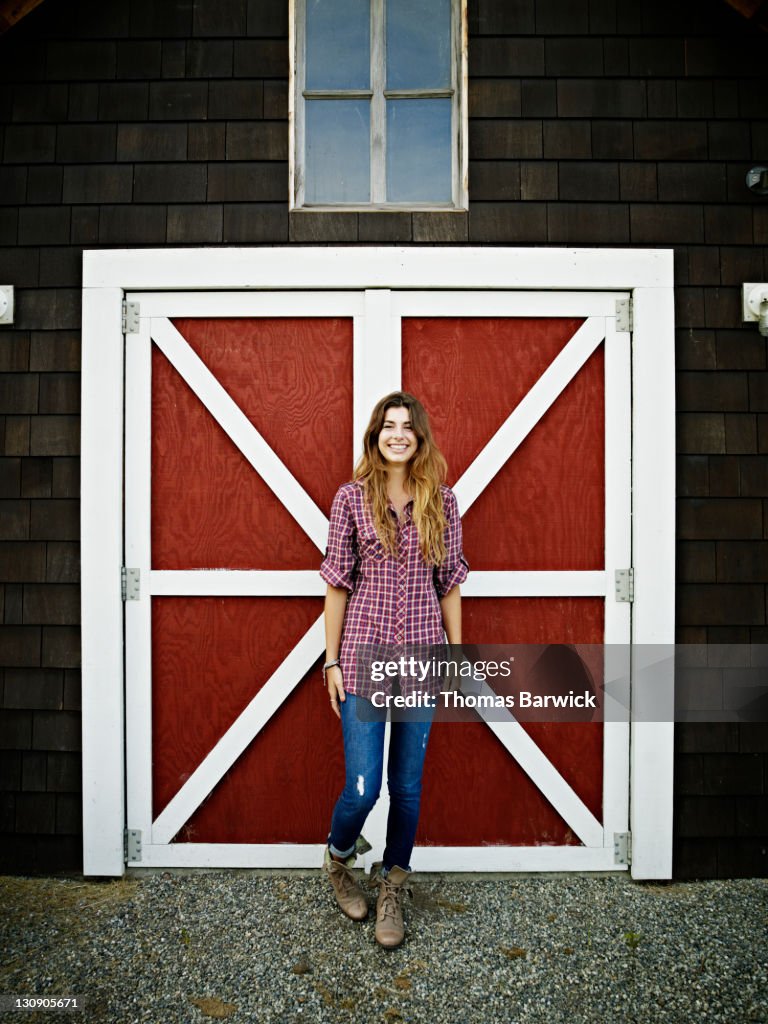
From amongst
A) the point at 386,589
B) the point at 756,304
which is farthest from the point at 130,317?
the point at 756,304

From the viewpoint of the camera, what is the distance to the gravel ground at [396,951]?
2.02m

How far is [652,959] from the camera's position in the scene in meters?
2.22

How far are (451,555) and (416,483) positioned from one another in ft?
0.91

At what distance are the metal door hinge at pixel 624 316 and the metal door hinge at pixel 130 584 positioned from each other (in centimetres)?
224

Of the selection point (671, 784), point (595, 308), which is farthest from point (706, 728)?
point (595, 308)

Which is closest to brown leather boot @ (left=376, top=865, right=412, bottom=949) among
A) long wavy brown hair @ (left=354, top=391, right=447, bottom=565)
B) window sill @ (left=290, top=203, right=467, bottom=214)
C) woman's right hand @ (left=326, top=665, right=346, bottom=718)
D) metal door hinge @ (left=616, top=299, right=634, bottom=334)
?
woman's right hand @ (left=326, top=665, right=346, bottom=718)

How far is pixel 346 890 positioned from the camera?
2.35 metres

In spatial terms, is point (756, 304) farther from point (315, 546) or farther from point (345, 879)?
point (345, 879)

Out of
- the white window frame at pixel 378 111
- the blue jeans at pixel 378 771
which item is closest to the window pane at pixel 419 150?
the white window frame at pixel 378 111

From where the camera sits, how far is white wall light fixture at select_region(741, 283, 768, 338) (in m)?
2.66

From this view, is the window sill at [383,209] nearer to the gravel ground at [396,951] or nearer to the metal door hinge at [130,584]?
the metal door hinge at [130,584]

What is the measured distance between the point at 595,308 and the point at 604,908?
2.35 metres

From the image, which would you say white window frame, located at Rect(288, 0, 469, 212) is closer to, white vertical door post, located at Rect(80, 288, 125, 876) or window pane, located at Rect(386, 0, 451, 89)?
window pane, located at Rect(386, 0, 451, 89)

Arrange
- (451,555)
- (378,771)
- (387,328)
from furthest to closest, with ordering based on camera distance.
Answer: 1. (387,328)
2. (451,555)
3. (378,771)
